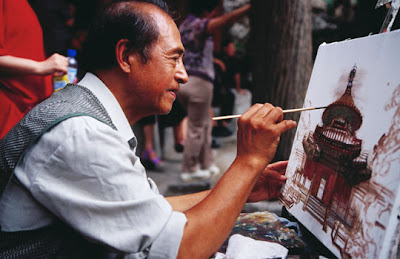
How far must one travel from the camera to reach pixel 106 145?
81 centimetres

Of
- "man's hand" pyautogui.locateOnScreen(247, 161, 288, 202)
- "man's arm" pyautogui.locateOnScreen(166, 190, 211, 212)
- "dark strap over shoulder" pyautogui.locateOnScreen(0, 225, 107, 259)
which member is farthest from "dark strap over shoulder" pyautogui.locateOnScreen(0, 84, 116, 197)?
"man's hand" pyautogui.locateOnScreen(247, 161, 288, 202)

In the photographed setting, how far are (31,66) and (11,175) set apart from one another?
1050 mm

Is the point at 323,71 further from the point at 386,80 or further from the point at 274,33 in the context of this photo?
the point at 274,33

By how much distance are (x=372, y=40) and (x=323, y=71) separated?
0.27 m

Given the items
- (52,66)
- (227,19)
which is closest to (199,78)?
(227,19)

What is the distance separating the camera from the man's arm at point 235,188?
868 mm

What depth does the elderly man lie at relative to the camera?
788 mm

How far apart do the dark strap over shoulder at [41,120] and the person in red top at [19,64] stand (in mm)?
794

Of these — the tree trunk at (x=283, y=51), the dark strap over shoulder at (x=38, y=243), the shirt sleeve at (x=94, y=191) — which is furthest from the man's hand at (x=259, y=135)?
the tree trunk at (x=283, y=51)

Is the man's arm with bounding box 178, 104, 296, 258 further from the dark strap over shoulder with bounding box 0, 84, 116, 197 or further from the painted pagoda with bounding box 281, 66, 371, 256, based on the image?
the dark strap over shoulder with bounding box 0, 84, 116, 197

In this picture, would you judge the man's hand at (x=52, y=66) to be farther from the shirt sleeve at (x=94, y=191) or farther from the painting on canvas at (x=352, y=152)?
the painting on canvas at (x=352, y=152)

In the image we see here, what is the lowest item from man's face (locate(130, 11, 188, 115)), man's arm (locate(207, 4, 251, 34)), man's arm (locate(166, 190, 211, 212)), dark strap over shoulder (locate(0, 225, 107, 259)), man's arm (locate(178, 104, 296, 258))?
man's arm (locate(166, 190, 211, 212))

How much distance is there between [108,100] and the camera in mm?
1031

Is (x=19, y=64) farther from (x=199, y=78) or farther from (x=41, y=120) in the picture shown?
(x=199, y=78)
